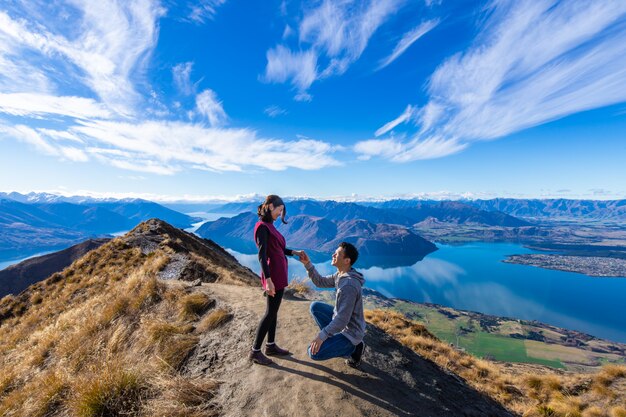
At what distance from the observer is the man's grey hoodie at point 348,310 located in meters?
4.96

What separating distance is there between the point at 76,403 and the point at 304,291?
11.0m

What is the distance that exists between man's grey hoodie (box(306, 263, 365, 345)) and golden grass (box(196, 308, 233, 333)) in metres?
4.22

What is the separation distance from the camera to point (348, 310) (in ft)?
16.7

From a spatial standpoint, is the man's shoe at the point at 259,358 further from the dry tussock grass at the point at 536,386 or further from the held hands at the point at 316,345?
the dry tussock grass at the point at 536,386

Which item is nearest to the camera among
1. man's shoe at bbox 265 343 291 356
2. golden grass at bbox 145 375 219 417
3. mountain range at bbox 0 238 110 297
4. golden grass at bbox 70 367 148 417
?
golden grass at bbox 145 375 219 417

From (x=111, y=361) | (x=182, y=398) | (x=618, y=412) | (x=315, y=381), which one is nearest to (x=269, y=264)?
(x=315, y=381)

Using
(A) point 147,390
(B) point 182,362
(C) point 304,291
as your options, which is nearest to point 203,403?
(A) point 147,390

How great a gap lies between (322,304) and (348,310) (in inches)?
45.4

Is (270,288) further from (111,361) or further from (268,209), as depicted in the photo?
(111,361)

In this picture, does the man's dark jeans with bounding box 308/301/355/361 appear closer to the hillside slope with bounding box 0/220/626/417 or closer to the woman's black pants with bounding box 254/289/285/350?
the hillside slope with bounding box 0/220/626/417

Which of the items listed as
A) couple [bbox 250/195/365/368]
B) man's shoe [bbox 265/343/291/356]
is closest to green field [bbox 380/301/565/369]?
man's shoe [bbox 265/343/291/356]

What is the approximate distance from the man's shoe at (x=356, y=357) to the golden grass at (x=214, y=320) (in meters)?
3.92

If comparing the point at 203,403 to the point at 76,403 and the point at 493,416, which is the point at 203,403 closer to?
the point at 76,403

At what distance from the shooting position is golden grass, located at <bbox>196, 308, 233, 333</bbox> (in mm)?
7781
